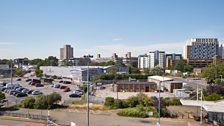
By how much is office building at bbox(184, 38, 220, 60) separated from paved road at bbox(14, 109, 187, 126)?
13064cm

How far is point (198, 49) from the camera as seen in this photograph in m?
153

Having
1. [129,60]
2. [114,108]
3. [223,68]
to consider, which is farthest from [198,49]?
[114,108]

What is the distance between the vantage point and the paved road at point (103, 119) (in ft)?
82.3

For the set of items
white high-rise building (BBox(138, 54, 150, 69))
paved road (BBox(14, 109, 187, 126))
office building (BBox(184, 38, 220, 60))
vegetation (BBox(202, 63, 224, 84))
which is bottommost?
paved road (BBox(14, 109, 187, 126))

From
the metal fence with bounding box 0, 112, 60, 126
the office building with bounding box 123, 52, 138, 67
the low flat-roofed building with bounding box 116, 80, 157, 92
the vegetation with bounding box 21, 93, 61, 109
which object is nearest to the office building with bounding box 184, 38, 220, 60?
the office building with bounding box 123, 52, 138, 67

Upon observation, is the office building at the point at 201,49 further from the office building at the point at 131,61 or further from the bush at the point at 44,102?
the bush at the point at 44,102

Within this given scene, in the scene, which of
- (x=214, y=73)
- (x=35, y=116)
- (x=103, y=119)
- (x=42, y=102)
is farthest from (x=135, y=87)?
(x=35, y=116)

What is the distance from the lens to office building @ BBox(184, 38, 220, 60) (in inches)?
5986

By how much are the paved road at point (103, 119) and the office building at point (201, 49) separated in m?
131

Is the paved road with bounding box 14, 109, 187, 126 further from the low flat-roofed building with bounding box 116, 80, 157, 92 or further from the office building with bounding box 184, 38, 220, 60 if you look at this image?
the office building with bounding box 184, 38, 220, 60

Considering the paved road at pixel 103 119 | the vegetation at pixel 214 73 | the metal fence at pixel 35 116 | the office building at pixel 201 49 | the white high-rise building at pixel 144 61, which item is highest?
the office building at pixel 201 49

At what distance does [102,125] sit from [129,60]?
523 ft

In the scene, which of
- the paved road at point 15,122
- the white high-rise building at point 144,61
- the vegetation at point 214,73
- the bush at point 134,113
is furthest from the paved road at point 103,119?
the white high-rise building at point 144,61

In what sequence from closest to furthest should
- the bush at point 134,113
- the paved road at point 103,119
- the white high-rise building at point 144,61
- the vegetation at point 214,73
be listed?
the paved road at point 103,119 < the bush at point 134,113 < the vegetation at point 214,73 < the white high-rise building at point 144,61
